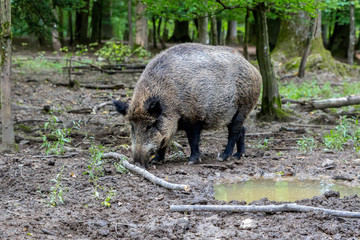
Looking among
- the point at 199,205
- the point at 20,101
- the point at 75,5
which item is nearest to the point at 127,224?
the point at 199,205

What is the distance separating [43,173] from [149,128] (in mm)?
1663

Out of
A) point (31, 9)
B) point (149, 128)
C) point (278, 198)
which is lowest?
point (278, 198)

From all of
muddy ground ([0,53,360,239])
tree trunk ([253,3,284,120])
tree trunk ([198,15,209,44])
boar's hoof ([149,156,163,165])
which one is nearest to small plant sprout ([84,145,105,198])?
muddy ground ([0,53,360,239])

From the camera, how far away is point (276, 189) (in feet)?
18.7

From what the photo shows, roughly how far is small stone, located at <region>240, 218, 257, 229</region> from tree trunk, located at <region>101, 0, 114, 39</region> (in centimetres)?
2825

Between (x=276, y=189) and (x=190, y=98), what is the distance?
2027mm

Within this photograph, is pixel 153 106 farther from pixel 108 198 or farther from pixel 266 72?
pixel 266 72

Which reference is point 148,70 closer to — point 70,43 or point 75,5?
point 75,5

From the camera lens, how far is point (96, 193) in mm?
4848

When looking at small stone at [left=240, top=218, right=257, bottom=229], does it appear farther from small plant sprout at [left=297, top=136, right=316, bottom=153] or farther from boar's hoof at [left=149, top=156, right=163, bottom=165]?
small plant sprout at [left=297, top=136, right=316, bottom=153]

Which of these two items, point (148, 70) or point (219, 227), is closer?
point (219, 227)

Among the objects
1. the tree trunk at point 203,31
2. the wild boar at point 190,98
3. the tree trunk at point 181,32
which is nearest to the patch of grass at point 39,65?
the tree trunk at point 203,31

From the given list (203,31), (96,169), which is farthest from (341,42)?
(96,169)

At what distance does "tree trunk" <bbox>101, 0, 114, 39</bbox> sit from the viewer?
31.4 metres
